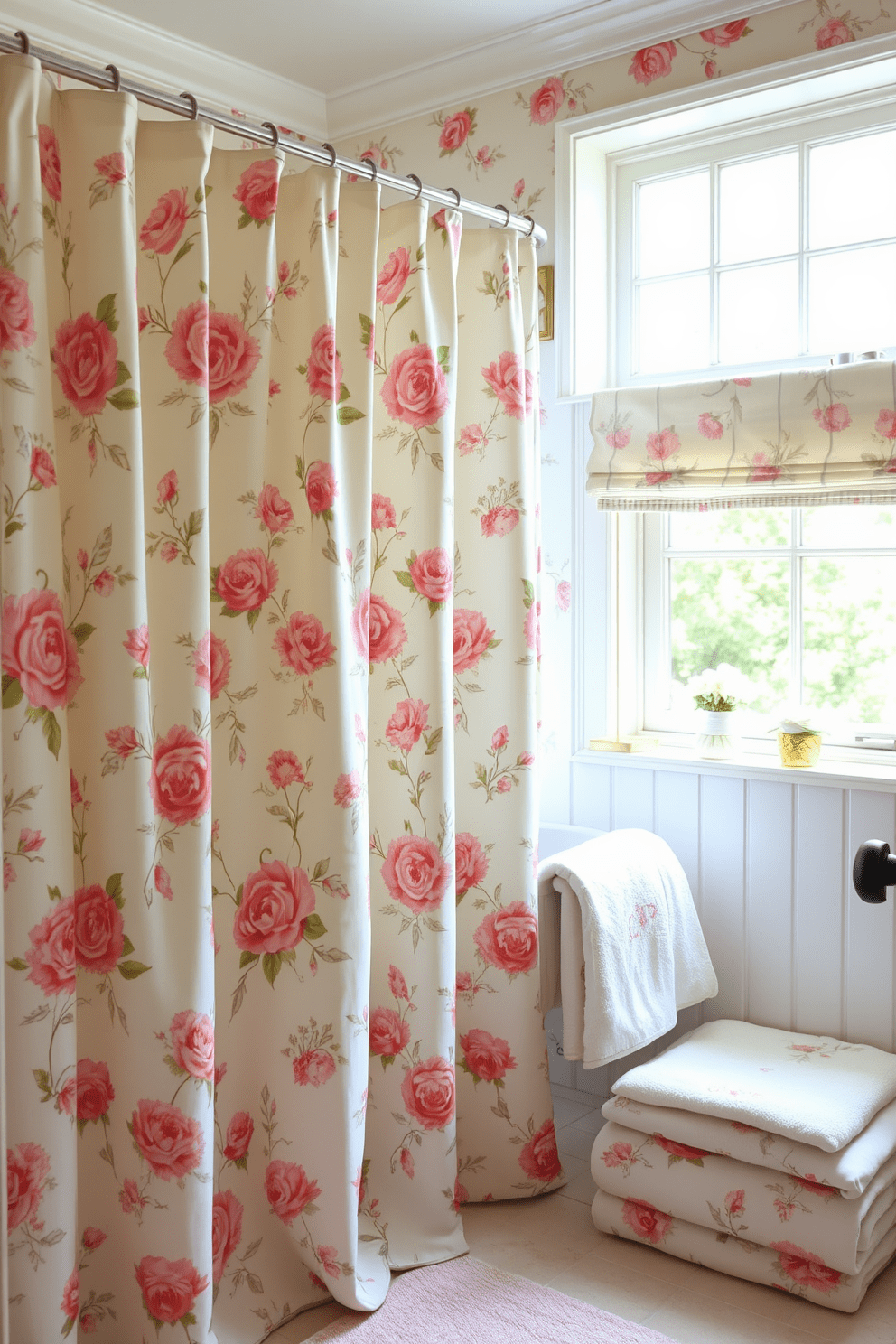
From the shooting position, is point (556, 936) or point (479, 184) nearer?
point (556, 936)

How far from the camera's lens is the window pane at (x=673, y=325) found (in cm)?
262

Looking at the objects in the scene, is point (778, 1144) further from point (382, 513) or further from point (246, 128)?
point (246, 128)

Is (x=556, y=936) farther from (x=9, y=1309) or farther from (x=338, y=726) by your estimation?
(x=9, y=1309)

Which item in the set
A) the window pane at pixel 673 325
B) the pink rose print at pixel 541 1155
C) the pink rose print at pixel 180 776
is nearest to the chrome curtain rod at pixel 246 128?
the window pane at pixel 673 325

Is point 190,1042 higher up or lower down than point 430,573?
lower down

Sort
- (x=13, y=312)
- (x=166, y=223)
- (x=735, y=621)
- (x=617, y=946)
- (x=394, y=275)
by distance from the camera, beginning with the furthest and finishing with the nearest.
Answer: (x=735, y=621), (x=617, y=946), (x=394, y=275), (x=166, y=223), (x=13, y=312)

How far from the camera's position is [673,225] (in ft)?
8.68

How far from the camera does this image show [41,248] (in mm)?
1521

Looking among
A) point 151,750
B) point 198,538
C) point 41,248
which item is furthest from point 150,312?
point 151,750

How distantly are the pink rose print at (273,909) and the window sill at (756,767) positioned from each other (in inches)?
39.0

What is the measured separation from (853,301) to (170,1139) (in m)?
2.08

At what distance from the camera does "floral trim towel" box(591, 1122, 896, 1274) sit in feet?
6.20

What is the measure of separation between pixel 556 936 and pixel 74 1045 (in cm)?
106

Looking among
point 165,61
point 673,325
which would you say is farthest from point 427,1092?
point 165,61
